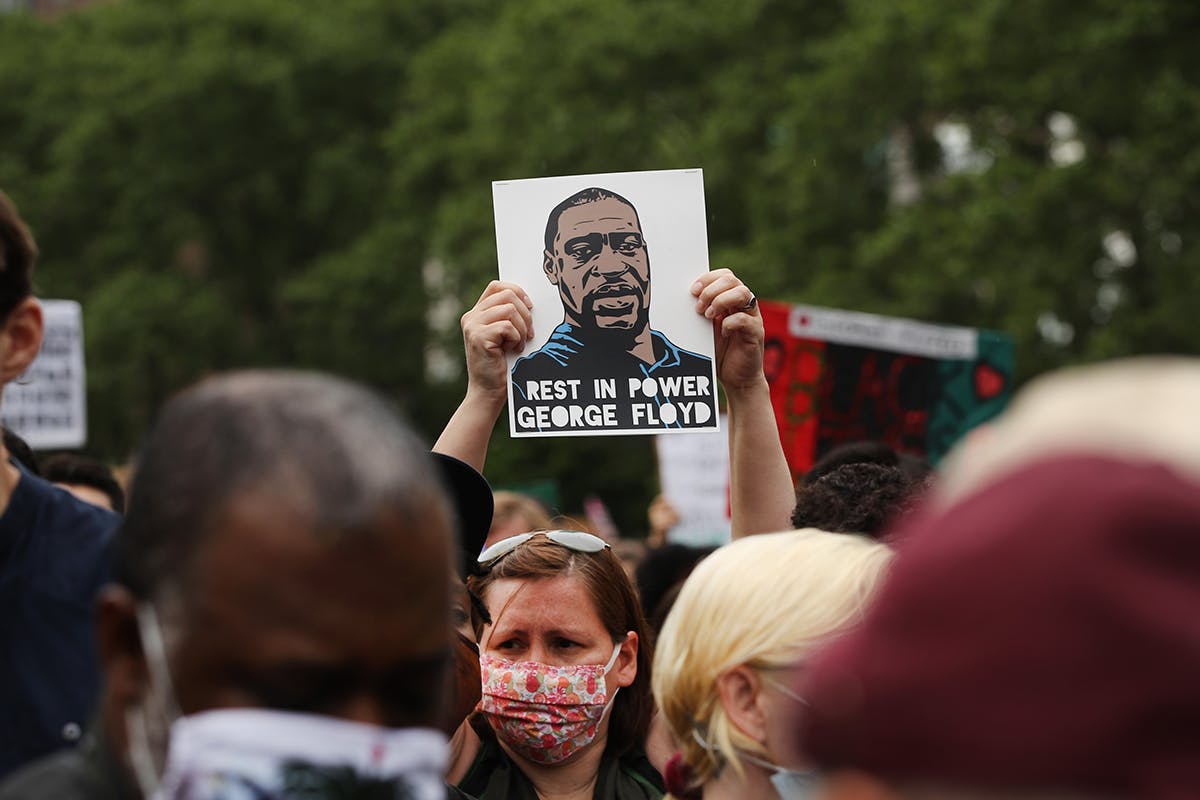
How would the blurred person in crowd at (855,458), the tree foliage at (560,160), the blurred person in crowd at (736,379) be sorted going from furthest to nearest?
the tree foliage at (560,160)
the blurred person in crowd at (855,458)
the blurred person in crowd at (736,379)

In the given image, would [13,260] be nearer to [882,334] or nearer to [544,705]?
[544,705]

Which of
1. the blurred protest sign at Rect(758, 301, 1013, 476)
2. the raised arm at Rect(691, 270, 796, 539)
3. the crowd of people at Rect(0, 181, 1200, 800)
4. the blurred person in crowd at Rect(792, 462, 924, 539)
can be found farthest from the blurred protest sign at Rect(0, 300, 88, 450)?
the crowd of people at Rect(0, 181, 1200, 800)

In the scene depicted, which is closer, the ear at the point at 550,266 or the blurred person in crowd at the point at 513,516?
the ear at the point at 550,266

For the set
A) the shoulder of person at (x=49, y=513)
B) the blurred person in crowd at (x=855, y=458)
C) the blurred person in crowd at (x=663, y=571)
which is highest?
the shoulder of person at (x=49, y=513)

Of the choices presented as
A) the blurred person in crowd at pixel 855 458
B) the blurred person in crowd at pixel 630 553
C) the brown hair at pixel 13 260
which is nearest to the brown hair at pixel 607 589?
the blurred person in crowd at pixel 855 458

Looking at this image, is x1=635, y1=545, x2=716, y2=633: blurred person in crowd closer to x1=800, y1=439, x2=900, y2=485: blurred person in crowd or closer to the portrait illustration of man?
x1=800, y1=439, x2=900, y2=485: blurred person in crowd

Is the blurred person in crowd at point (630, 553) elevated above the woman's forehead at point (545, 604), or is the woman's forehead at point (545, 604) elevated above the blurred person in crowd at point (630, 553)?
the woman's forehead at point (545, 604)

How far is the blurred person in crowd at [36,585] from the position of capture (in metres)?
2.12

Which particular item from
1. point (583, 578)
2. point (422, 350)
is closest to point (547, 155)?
point (422, 350)

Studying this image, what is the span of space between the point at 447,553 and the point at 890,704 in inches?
24.5

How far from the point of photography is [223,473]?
5.18 feet

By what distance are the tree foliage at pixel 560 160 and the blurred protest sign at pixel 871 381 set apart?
241 inches

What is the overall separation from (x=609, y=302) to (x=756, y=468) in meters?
0.49

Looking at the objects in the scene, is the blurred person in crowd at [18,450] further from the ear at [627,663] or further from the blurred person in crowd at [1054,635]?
the blurred person in crowd at [1054,635]
